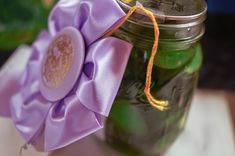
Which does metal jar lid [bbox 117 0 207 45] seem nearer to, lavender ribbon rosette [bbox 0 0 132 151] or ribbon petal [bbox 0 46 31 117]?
lavender ribbon rosette [bbox 0 0 132 151]

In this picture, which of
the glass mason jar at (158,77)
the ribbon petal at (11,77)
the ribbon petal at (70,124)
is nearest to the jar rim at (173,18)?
the glass mason jar at (158,77)

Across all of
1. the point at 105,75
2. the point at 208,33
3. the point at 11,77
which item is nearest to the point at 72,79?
the point at 105,75

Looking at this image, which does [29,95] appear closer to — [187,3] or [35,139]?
[35,139]

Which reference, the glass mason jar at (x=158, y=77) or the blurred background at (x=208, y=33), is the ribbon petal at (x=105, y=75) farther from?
the blurred background at (x=208, y=33)

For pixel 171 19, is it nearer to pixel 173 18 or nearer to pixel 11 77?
pixel 173 18

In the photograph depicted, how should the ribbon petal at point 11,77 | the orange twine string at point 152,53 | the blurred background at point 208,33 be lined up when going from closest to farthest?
1. the orange twine string at point 152,53
2. the ribbon petal at point 11,77
3. the blurred background at point 208,33

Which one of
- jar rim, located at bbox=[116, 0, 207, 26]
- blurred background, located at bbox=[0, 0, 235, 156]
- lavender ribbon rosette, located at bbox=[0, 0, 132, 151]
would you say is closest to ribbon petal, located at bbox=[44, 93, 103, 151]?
lavender ribbon rosette, located at bbox=[0, 0, 132, 151]

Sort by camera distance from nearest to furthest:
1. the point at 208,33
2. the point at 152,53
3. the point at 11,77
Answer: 1. the point at 152,53
2. the point at 11,77
3. the point at 208,33
